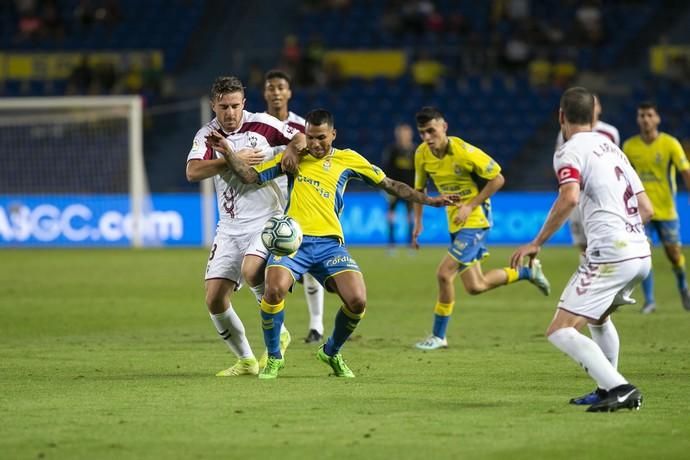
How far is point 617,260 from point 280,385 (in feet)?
8.85

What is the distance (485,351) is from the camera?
11555 millimetres

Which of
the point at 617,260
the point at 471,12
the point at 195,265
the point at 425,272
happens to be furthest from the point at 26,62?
the point at 617,260

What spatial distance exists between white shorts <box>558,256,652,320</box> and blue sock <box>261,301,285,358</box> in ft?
8.15

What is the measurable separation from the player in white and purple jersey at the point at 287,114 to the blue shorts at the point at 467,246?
1.39 metres

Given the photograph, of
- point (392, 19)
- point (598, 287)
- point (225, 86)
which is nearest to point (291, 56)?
point (392, 19)

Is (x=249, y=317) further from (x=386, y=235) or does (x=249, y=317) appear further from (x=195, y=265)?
(x=386, y=235)

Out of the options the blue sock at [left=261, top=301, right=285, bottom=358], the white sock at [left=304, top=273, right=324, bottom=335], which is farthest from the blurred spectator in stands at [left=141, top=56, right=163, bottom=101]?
the blue sock at [left=261, top=301, right=285, bottom=358]

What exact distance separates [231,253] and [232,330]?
0.59m

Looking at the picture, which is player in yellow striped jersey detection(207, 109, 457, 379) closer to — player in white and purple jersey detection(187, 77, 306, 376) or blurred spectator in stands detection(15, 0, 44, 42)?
player in white and purple jersey detection(187, 77, 306, 376)

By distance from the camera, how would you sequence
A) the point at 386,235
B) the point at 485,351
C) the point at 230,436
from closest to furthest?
1. the point at 230,436
2. the point at 485,351
3. the point at 386,235

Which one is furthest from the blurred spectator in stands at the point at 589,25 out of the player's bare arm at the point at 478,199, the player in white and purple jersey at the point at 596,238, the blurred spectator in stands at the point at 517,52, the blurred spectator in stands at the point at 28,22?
the player in white and purple jersey at the point at 596,238

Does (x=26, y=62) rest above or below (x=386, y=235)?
above

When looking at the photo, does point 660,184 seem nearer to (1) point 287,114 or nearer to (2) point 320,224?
(1) point 287,114

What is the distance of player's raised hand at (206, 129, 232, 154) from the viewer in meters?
9.30
